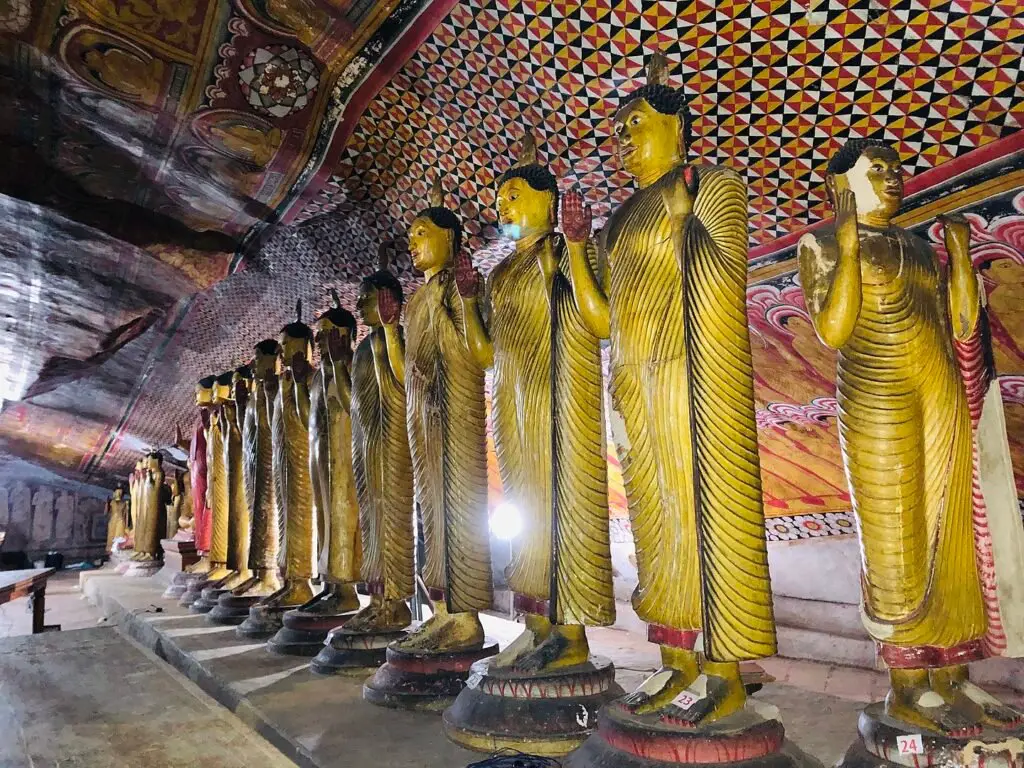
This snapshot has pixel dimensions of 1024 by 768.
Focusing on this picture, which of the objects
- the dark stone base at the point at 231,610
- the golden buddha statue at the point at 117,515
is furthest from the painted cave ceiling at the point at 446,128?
the golden buddha statue at the point at 117,515

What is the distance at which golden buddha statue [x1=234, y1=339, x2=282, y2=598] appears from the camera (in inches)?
228

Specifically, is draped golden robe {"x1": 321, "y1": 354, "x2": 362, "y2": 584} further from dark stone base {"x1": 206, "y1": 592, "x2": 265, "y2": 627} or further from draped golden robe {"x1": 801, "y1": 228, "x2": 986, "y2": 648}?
draped golden robe {"x1": 801, "y1": 228, "x2": 986, "y2": 648}

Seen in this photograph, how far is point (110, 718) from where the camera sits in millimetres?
3537

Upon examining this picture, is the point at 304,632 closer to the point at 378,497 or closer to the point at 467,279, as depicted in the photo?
the point at 378,497

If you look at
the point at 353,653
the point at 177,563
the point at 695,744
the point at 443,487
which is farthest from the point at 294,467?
the point at 177,563

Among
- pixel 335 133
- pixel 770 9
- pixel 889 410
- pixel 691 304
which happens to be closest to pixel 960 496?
pixel 889 410

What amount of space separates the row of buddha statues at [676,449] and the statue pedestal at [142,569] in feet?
31.5

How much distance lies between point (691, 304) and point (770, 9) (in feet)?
4.51

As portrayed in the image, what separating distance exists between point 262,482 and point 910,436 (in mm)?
4732

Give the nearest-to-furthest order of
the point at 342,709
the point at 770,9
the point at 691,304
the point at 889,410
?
the point at 889,410 < the point at 691,304 < the point at 770,9 < the point at 342,709

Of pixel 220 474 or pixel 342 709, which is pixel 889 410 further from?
pixel 220 474

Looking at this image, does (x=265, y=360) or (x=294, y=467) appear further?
(x=265, y=360)

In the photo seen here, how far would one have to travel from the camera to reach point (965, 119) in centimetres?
281

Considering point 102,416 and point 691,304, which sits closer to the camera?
point 691,304
